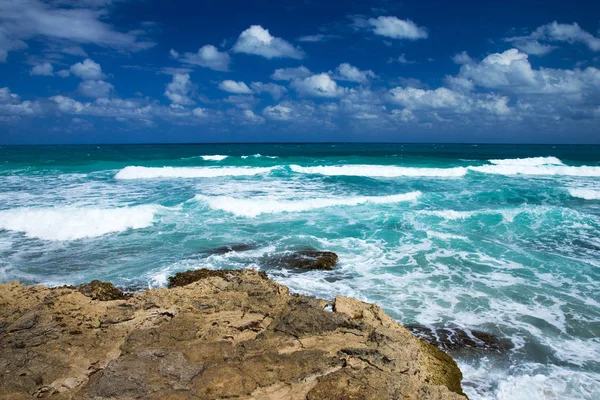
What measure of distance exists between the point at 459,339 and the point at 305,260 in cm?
410

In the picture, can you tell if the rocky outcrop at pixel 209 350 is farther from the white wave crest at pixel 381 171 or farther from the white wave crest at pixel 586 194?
the white wave crest at pixel 381 171

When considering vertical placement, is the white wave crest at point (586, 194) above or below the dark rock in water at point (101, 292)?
above

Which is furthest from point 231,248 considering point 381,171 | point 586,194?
point 381,171

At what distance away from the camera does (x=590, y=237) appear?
1133 centimetres

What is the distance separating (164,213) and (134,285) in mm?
6834

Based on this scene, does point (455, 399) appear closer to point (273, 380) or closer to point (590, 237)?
point (273, 380)

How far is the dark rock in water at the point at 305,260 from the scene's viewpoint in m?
8.53

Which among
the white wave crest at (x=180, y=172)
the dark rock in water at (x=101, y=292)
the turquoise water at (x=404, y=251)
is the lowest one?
the turquoise water at (x=404, y=251)

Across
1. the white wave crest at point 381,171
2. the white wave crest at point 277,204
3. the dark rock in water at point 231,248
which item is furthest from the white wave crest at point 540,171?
the dark rock in water at point 231,248

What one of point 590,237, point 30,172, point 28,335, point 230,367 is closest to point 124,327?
point 28,335

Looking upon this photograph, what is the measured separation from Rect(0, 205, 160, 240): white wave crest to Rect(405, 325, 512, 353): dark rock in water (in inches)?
378

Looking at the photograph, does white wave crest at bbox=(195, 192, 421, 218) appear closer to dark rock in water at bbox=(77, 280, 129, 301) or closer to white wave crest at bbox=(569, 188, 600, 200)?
dark rock in water at bbox=(77, 280, 129, 301)

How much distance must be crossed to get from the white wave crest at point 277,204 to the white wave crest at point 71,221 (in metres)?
2.91

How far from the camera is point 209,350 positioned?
13.1 feet
